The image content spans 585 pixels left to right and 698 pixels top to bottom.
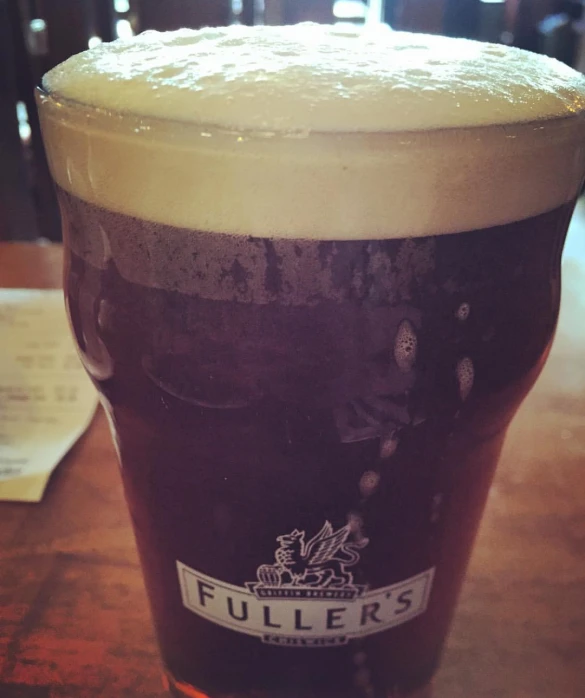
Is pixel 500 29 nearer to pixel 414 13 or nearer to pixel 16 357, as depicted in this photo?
pixel 414 13

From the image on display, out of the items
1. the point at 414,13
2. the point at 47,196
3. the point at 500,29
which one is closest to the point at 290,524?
the point at 47,196

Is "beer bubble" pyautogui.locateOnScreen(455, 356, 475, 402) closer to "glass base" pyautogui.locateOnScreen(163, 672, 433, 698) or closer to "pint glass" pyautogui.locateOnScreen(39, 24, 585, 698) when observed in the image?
"pint glass" pyautogui.locateOnScreen(39, 24, 585, 698)

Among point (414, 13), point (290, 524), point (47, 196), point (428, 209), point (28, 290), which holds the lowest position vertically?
point (47, 196)

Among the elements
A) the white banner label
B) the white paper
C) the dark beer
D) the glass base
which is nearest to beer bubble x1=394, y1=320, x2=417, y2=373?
the dark beer

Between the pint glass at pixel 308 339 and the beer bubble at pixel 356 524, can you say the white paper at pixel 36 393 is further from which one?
the beer bubble at pixel 356 524

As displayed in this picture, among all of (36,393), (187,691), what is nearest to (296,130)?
(187,691)
